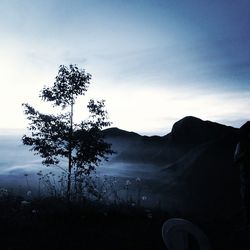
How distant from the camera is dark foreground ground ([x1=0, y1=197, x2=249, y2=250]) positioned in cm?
787

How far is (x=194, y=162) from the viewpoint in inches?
1345

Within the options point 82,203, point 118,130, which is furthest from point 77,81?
point 118,130

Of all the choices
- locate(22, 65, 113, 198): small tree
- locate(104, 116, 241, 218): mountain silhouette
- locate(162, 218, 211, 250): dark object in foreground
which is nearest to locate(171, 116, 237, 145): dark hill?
locate(104, 116, 241, 218): mountain silhouette

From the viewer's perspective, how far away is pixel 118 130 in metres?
58.2

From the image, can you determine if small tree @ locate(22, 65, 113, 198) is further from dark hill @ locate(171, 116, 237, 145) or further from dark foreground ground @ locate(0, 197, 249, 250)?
dark hill @ locate(171, 116, 237, 145)

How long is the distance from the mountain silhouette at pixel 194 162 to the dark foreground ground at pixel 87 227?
20.7 feet

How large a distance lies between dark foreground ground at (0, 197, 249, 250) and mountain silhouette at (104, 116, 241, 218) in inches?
248

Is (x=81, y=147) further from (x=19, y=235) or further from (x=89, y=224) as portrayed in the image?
(x=19, y=235)

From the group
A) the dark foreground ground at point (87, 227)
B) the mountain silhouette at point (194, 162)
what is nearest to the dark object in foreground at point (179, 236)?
the dark foreground ground at point (87, 227)

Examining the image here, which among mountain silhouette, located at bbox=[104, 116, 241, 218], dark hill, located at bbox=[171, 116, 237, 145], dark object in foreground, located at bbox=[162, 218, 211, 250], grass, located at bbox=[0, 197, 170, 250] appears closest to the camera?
dark object in foreground, located at bbox=[162, 218, 211, 250]

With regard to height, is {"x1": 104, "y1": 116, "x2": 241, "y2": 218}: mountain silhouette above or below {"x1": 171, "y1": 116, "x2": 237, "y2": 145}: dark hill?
below

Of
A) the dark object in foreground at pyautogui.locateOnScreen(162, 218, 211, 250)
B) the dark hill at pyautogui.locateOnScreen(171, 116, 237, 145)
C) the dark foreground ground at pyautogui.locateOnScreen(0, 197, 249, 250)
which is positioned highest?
the dark hill at pyautogui.locateOnScreen(171, 116, 237, 145)

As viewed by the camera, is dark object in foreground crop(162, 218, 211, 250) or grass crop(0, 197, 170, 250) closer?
dark object in foreground crop(162, 218, 211, 250)

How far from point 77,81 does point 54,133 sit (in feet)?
7.48
